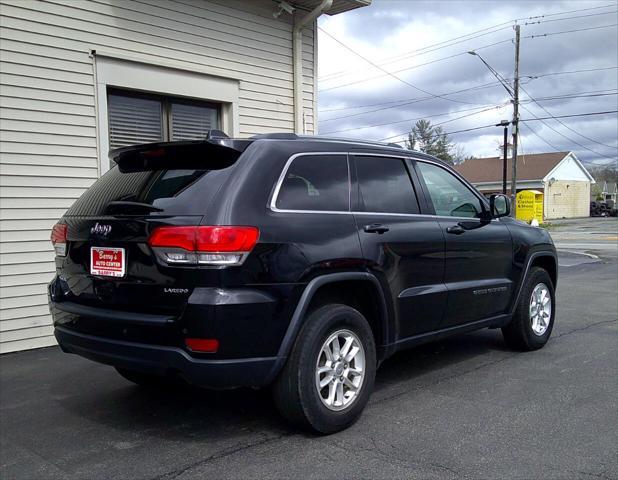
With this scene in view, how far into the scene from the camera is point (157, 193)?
354cm

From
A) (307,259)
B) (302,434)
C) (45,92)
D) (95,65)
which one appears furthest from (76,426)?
(95,65)

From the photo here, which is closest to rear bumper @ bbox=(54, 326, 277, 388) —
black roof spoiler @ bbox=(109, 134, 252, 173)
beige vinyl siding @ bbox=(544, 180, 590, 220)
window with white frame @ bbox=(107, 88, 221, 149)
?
black roof spoiler @ bbox=(109, 134, 252, 173)

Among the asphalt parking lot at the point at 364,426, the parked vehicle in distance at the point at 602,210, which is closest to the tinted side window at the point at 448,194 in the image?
the asphalt parking lot at the point at 364,426

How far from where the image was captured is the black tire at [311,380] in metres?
3.47

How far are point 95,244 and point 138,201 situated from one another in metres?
0.39

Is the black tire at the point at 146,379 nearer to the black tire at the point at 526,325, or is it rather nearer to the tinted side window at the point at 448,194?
the tinted side window at the point at 448,194

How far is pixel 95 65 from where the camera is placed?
6812 millimetres

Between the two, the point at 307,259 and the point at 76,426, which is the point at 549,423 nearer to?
the point at 307,259

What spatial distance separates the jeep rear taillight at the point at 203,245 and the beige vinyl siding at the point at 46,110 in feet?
12.5

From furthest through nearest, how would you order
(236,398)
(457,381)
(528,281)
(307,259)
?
1. (528,281)
2. (457,381)
3. (236,398)
4. (307,259)

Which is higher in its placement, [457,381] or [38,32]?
[38,32]

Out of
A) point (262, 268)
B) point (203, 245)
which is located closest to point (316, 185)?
point (262, 268)

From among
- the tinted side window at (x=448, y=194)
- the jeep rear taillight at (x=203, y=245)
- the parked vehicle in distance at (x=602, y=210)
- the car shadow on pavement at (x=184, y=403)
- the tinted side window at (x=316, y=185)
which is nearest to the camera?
the jeep rear taillight at (x=203, y=245)

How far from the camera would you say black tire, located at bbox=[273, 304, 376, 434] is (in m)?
3.47
